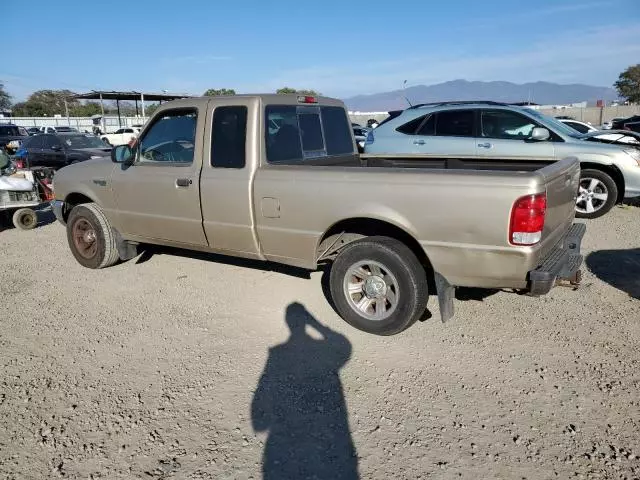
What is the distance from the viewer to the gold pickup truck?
10.7 ft

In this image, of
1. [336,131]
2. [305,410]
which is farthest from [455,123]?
[305,410]

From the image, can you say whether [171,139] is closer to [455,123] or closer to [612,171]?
[455,123]

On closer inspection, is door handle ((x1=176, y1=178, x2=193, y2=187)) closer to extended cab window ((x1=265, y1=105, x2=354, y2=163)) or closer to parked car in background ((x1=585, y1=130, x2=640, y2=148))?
extended cab window ((x1=265, y1=105, x2=354, y2=163))

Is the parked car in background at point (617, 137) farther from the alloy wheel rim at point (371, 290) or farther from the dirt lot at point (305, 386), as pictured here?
the alloy wheel rim at point (371, 290)

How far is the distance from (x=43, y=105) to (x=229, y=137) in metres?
88.9

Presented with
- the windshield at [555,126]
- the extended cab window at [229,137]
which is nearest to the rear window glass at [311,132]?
the extended cab window at [229,137]

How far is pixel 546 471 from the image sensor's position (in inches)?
95.6

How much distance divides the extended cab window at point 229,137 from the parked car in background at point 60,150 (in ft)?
37.1

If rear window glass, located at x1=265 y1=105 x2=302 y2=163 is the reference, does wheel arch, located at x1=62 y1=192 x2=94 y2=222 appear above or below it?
below

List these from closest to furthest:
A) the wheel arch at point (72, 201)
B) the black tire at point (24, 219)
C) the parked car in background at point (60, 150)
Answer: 1. the wheel arch at point (72, 201)
2. the black tire at point (24, 219)
3. the parked car in background at point (60, 150)

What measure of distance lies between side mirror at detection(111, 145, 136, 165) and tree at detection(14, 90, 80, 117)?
7859 cm

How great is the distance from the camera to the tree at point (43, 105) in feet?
251

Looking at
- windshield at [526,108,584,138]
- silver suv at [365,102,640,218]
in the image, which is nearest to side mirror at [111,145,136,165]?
silver suv at [365,102,640,218]

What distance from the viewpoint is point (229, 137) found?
435 centimetres
